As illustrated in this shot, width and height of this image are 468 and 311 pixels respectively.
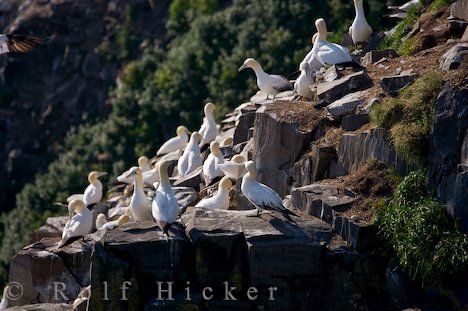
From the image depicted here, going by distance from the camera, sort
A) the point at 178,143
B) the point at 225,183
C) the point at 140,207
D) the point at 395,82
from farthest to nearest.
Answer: the point at 178,143
the point at 140,207
the point at 225,183
the point at 395,82

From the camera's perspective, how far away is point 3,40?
21.0 meters

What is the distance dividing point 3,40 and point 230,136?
4.71 m

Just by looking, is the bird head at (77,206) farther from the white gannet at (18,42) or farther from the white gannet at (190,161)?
the white gannet at (18,42)

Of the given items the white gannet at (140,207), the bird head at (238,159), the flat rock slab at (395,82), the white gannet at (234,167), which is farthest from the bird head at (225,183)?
the flat rock slab at (395,82)

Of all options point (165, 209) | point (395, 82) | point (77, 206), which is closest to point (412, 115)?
point (395, 82)

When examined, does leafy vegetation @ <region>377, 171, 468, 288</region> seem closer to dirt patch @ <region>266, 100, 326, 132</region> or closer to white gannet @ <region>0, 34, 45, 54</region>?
dirt patch @ <region>266, 100, 326, 132</region>

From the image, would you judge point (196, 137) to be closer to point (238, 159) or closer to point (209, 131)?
point (209, 131)

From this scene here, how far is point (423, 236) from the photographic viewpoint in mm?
15023

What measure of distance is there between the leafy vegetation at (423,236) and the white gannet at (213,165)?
4.67m

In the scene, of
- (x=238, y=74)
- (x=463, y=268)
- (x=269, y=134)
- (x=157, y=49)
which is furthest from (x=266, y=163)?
(x=157, y=49)

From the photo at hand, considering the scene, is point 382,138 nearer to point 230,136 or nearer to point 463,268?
point 463,268

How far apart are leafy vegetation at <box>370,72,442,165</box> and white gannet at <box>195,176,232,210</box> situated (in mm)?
2684

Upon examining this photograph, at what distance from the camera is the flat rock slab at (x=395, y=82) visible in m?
16.9

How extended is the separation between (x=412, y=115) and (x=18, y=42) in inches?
324
